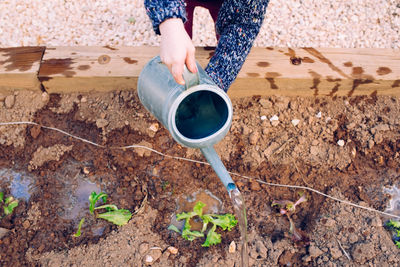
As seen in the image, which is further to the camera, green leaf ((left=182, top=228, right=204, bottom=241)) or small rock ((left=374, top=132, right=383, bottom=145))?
small rock ((left=374, top=132, right=383, bottom=145))

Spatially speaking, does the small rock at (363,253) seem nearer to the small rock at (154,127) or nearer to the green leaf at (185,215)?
the green leaf at (185,215)

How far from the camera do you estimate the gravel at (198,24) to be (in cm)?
284

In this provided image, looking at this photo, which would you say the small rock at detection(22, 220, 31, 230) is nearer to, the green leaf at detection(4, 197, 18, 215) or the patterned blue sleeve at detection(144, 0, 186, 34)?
the green leaf at detection(4, 197, 18, 215)

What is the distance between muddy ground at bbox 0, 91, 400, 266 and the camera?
204 centimetres

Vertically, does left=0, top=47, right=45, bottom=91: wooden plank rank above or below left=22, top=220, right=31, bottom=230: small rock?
above

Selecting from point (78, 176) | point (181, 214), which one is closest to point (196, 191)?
point (181, 214)

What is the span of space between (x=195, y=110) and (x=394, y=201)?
1.45 meters

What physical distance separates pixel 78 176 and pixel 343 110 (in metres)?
1.72

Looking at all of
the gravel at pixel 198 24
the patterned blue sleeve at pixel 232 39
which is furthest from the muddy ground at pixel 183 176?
the gravel at pixel 198 24

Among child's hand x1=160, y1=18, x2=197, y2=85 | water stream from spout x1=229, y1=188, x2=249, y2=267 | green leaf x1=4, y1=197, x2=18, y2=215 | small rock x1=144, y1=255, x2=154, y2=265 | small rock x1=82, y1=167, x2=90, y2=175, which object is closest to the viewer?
child's hand x1=160, y1=18, x2=197, y2=85

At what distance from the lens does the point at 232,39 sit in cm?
190

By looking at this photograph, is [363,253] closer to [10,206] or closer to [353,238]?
[353,238]

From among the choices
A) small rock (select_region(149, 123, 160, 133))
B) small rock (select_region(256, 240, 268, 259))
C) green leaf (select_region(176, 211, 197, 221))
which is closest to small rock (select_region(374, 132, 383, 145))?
small rock (select_region(256, 240, 268, 259))

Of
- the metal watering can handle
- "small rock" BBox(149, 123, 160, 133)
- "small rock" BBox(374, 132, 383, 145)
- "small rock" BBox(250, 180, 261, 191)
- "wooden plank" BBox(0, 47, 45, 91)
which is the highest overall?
the metal watering can handle
